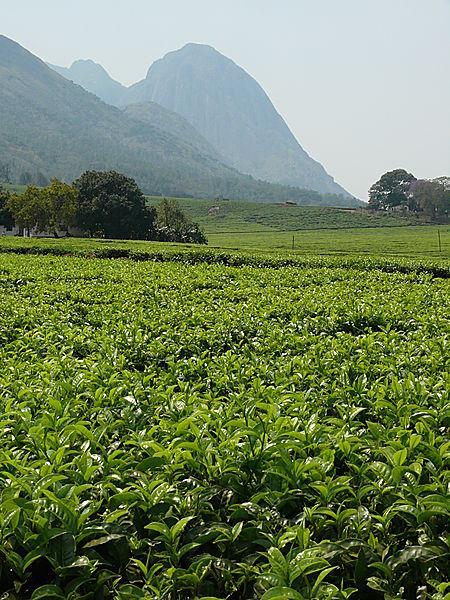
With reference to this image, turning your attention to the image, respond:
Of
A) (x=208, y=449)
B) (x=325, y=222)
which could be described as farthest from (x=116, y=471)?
(x=325, y=222)

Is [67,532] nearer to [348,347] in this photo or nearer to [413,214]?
[348,347]

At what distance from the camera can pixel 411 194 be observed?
10731cm

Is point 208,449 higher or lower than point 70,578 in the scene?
higher

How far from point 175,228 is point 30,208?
44.1ft

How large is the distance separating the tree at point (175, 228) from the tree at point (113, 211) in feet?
5.33

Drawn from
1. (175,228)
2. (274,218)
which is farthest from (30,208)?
(274,218)

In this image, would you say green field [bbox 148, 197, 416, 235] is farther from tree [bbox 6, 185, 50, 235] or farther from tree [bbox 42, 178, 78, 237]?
tree [bbox 6, 185, 50, 235]

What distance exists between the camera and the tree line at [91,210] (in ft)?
147

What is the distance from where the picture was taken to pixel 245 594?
1.97m

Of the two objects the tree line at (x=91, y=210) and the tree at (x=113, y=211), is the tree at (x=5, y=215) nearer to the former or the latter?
the tree line at (x=91, y=210)

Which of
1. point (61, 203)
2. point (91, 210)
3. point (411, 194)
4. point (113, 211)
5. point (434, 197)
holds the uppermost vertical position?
point (411, 194)

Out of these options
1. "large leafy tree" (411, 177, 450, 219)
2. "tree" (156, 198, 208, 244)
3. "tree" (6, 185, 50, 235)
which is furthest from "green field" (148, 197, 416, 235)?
"tree" (6, 185, 50, 235)

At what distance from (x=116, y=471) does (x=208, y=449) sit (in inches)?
17.8

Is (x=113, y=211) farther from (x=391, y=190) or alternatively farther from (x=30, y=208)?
(x=391, y=190)
